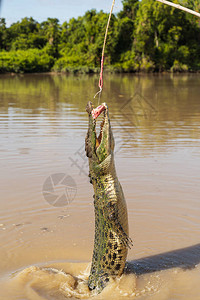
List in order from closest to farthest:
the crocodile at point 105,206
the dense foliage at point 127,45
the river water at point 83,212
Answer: the crocodile at point 105,206 → the river water at point 83,212 → the dense foliage at point 127,45

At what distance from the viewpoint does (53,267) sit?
4.29 m

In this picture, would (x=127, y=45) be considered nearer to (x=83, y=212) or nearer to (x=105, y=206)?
(x=83, y=212)

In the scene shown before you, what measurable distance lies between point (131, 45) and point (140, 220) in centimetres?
5636

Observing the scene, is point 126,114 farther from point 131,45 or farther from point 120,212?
point 131,45

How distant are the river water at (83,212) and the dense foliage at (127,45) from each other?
4498cm

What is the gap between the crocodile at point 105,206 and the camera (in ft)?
10.8

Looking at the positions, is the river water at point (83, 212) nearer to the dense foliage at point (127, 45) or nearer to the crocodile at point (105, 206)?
the crocodile at point (105, 206)

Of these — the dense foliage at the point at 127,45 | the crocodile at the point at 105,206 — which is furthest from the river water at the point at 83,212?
the dense foliage at the point at 127,45

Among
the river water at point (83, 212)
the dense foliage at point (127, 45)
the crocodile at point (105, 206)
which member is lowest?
the river water at point (83, 212)

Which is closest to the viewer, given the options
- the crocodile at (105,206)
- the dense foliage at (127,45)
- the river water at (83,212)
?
the crocodile at (105,206)

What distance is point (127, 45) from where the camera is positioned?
195 ft

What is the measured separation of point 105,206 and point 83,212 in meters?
2.39

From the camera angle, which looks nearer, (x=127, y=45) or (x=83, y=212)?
(x=83, y=212)

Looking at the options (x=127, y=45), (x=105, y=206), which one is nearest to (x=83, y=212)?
(x=105, y=206)
